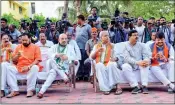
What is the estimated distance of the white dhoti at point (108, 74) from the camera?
7.36m

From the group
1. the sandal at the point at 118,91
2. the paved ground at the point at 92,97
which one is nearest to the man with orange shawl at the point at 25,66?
the paved ground at the point at 92,97

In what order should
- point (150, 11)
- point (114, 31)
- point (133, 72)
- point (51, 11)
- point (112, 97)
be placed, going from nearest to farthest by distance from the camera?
point (112, 97) → point (133, 72) → point (114, 31) → point (150, 11) → point (51, 11)

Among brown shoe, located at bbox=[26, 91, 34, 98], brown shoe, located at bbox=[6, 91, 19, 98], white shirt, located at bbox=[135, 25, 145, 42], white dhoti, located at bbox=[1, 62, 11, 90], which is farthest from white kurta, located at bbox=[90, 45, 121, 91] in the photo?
white shirt, located at bbox=[135, 25, 145, 42]

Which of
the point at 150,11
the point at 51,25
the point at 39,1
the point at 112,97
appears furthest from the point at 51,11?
the point at 112,97

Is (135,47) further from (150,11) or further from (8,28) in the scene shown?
(150,11)

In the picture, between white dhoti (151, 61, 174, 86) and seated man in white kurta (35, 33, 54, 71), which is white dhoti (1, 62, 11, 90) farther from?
white dhoti (151, 61, 174, 86)

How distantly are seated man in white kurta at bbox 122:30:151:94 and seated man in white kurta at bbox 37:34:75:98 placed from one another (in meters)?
1.17

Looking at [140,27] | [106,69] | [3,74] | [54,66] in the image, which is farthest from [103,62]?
[140,27]

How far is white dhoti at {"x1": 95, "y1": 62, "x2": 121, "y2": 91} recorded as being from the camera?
7.36 meters

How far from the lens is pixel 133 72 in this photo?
7.45 m

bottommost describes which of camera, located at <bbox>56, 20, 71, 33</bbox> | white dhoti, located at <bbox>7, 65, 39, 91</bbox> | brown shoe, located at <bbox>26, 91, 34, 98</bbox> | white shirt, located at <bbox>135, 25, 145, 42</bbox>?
brown shoe, located at <bbox>26, 91, 34, 98</bbox>

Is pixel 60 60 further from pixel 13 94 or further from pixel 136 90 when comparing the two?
pixel 136 90

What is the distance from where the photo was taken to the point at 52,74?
7.26 metres

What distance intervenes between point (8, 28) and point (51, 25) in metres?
1.09
